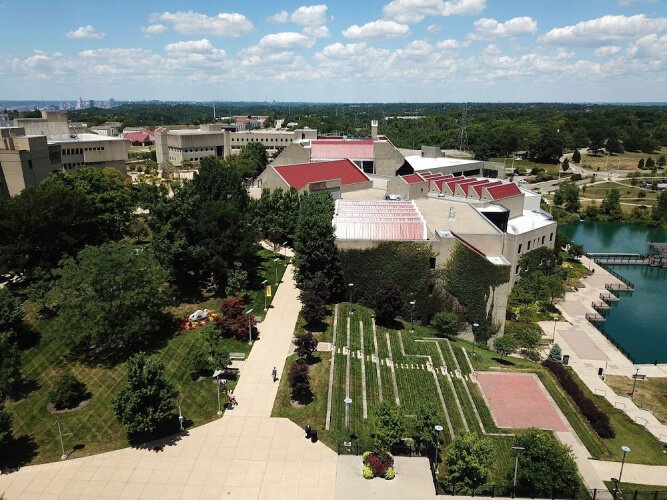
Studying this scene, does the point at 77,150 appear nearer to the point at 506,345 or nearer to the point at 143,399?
the point at 143,399

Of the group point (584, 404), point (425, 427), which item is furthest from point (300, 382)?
point (584, 404)

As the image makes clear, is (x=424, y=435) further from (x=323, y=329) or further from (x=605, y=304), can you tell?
(x=605, y=304)

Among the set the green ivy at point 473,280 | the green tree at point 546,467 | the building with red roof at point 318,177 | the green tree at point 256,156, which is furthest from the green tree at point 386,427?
the green tree at point 256,156

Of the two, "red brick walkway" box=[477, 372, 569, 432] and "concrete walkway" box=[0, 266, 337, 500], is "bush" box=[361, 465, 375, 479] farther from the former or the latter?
"red brick walkway" box=[477, 372, 569, 432]

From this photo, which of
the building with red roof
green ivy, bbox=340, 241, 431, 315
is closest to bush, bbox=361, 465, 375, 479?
green ivy, bbox=340, 241, 431, 315

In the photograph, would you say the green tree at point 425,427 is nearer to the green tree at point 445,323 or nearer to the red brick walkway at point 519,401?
the red brick walkway at point 519,401

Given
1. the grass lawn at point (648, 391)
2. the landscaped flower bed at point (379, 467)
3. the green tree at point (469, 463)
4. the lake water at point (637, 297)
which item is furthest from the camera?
the lake water at point (637, 297)
